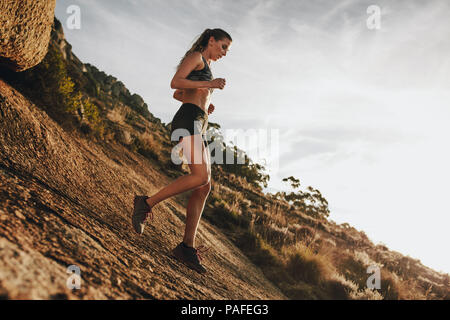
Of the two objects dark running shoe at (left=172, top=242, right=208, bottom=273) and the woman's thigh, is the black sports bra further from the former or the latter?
dark running shoe at (left=172, top=242, right=208, bottom=273)

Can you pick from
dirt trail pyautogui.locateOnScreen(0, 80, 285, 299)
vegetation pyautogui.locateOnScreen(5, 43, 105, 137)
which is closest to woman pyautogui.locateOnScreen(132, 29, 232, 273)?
dirt trail pyautogui.locateOnScreen(0, 80, 285, 299)

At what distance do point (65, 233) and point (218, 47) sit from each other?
80.9 inches

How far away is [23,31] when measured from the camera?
2.62 meters

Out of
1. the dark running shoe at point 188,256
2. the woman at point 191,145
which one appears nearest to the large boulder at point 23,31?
the woman at point 191,145

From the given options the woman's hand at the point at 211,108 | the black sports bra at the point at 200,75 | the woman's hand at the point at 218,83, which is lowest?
the woman's hand at the point at 211,108

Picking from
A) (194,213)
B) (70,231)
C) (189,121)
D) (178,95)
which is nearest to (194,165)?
(189,121)

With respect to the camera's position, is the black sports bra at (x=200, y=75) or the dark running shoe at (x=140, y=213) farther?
the black sports bra at (x=200, y=75)

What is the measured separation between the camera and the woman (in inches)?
76.6

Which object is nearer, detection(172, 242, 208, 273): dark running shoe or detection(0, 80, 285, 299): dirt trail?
detection(0, 80, 285, 299): dirt trail

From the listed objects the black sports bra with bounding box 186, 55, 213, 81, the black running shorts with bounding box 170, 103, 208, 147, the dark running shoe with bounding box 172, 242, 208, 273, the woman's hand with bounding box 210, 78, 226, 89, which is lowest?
the dark running shoe with bounding box 172, 242, 208, 273

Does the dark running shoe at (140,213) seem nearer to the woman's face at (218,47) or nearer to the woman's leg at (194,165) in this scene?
the woman's leg at (194,165)

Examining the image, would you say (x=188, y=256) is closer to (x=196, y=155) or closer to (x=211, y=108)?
(x=196, y=155)

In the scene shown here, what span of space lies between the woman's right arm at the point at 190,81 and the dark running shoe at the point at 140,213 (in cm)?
102

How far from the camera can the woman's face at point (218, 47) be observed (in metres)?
2.40
